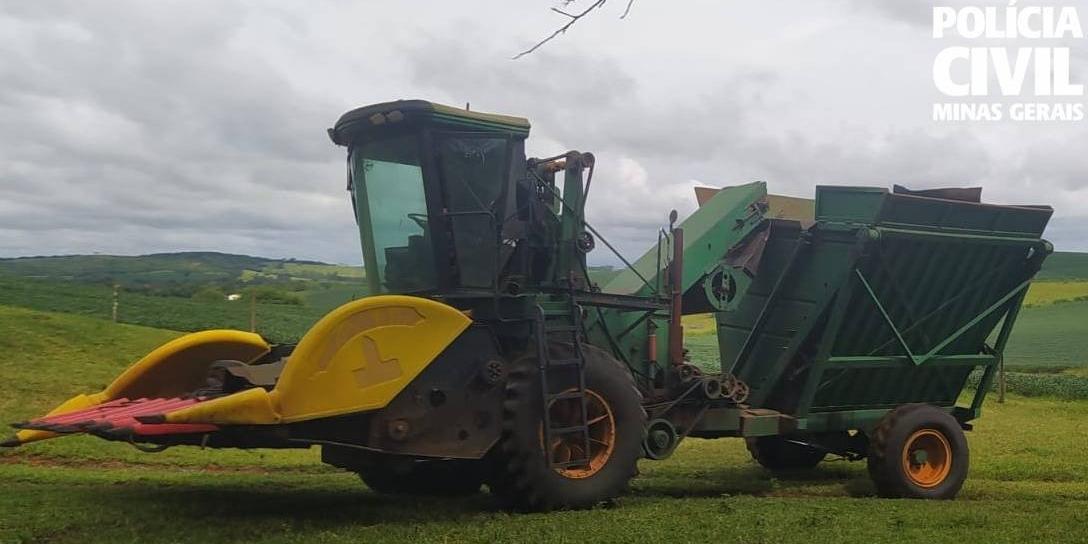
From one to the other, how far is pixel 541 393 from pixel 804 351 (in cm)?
358

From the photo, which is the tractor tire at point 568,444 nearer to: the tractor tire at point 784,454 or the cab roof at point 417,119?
the cab roof at point 417,119

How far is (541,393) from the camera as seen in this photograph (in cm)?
748

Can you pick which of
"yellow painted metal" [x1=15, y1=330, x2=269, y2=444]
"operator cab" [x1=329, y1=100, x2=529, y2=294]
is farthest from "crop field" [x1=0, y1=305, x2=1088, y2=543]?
"operator cab" [x1=329, y1=100, x2=529, y2=294]

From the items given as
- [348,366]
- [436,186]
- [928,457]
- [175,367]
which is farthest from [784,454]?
[175,367]

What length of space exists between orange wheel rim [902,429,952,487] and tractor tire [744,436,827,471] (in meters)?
1.90

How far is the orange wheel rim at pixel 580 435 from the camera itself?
25.6ft

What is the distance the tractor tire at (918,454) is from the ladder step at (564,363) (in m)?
3.65

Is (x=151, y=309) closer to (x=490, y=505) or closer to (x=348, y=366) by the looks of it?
(x=490, y=505)

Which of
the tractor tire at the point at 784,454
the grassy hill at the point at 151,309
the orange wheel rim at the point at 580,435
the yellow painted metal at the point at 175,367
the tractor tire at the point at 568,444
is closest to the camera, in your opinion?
the tractor tire at the point at 568,444

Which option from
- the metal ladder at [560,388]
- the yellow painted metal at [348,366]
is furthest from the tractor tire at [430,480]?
the yellow painted metal at [348,366]

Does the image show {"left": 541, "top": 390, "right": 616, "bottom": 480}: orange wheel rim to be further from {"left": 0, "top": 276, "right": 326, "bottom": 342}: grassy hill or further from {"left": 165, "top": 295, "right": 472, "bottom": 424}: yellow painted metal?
{"left": 0, "top": 276, "right": 326, "bottom": 342}: grassy hill

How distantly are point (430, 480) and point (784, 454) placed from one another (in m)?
4.90

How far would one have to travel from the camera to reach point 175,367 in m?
8.41

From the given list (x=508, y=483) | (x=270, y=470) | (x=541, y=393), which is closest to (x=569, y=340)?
(x=541, y=393)
